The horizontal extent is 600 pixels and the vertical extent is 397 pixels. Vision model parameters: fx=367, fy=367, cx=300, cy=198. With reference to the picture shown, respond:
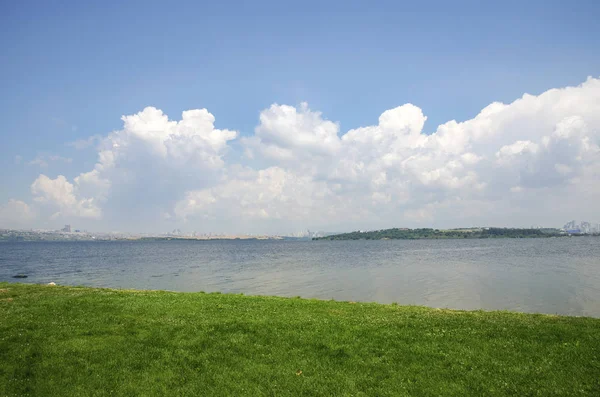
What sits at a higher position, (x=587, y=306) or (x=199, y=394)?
(x=199, y=394)

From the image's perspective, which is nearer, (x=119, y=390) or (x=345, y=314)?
(x=119, y=390)

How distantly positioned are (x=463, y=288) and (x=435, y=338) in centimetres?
3518

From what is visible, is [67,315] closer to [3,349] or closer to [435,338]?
[3,349]

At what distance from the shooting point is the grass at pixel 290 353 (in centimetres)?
1198

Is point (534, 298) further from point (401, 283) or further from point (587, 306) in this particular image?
point (401, 283)

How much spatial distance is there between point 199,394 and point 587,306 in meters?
38.3

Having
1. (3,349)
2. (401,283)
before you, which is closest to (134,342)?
(3,349)

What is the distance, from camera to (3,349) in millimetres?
14250

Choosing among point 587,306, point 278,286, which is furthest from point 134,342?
point 587,306

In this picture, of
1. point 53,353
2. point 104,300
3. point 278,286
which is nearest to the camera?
point 53,353

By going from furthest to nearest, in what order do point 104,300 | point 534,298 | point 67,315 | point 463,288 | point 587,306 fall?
point 463,288, point 534,298, point 587,306, point 104,300, point 67,315

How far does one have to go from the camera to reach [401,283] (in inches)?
2046

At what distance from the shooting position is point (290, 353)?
14.3 metres

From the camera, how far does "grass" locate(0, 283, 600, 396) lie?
12.0 metres
